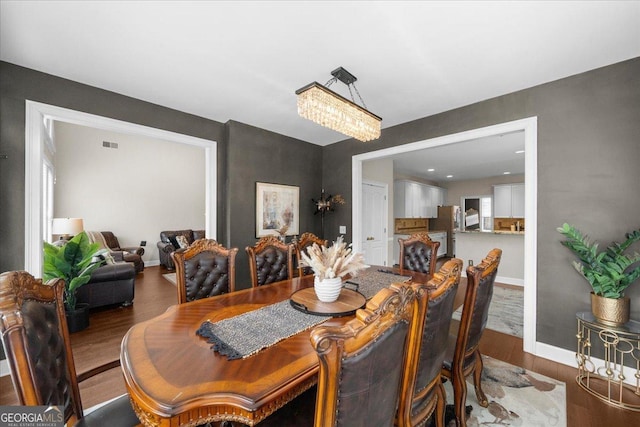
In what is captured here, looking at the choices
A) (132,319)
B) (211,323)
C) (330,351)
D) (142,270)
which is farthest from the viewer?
(142,270)

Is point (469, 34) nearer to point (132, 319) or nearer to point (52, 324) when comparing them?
point (52, 324)

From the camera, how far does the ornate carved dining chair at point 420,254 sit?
110 inches

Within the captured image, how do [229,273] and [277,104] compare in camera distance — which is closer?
[229,273]

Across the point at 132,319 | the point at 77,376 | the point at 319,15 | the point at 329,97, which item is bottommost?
the point at 132,319

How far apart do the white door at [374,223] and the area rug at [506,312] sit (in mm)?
1626

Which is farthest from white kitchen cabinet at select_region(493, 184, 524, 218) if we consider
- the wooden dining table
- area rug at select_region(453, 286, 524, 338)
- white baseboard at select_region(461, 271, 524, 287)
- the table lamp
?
the table lamp

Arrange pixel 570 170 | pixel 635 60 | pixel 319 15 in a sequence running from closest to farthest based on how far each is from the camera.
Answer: pixel 319 15 → pixel 635 60 → pixel 570 170

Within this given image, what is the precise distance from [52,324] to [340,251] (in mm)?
1431

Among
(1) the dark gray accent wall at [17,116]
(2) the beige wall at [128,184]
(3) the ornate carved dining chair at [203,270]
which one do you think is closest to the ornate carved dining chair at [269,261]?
(3) the ornate carved dining chair at [203,270]

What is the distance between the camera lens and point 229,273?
2137 millimetres

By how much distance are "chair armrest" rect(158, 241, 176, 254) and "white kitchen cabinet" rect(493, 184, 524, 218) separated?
872cm

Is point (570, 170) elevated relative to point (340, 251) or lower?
elevated

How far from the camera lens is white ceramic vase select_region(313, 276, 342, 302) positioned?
1656mm

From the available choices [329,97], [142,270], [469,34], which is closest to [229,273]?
[329,97]
